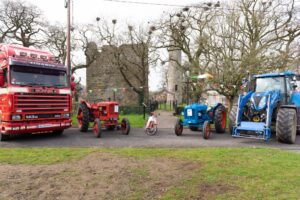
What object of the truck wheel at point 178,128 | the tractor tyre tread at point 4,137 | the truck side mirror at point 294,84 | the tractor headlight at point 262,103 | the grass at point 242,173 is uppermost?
the truck side mirror at point 294,84

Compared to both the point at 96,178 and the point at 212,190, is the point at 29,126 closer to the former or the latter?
the point at 96,178

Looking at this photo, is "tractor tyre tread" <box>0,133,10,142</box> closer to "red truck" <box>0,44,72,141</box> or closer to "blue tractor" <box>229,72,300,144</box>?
"red truck" <box>0,44,72,141</box>

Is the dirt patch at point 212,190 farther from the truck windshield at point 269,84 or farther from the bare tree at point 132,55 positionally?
the bare tree at point 132,55

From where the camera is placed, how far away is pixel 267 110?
823 centimetres

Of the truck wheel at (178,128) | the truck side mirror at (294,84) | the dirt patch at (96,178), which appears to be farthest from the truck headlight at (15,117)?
the truck side mirror at (294,84)

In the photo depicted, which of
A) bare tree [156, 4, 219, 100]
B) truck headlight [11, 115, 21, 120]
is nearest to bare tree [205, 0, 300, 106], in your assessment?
bare tree [156, 4, 219, 100]

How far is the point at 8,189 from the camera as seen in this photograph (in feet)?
11.9

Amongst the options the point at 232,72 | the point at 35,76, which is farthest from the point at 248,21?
the point at 35,76

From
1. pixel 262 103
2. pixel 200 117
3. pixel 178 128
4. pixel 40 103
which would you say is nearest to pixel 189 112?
pixel 200 117

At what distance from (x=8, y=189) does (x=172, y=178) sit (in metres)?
2.56

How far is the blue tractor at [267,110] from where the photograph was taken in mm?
7984

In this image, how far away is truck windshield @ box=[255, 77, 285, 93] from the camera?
31.4 ft

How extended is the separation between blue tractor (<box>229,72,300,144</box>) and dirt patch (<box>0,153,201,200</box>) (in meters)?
4.15

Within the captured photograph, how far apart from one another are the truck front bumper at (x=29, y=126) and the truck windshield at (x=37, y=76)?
4.57ft
